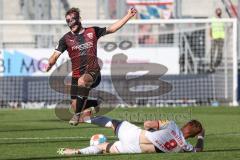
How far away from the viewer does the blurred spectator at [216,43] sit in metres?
26.5

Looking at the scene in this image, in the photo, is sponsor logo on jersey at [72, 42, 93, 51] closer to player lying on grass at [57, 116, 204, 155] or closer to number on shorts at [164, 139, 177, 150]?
player lying on grass at [57, 116, 204, 155]

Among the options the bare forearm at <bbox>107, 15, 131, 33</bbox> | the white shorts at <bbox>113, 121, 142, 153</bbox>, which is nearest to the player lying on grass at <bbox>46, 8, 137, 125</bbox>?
the bare forearm at <bbox>107, 15, 131, 33</bbox>

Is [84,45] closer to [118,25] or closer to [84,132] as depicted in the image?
[118,25]

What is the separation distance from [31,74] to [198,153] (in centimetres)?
1452

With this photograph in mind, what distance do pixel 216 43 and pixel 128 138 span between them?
15949mm

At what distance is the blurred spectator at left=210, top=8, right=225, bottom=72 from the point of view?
26547 millimetres

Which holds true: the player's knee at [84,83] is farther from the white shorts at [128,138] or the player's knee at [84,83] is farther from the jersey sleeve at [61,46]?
the white shorts at [128,138]

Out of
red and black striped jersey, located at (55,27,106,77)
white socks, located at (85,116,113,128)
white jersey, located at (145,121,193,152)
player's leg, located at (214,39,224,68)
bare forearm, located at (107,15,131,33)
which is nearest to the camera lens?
white jersey, located at (145,121,193,152)

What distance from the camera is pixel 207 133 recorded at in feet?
52.4

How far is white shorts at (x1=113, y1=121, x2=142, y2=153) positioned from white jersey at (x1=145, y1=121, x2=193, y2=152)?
18 cm

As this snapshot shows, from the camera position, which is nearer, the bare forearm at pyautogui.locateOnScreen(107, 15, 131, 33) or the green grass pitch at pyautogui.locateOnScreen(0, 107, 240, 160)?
the green grass pitch at pyautogui.locateOnScreen(0, 107, 240, 160)

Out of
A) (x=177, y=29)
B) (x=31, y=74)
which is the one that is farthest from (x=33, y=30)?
(x=177, y=29)

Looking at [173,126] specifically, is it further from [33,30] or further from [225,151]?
[33,30]

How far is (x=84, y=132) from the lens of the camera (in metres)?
16.5
